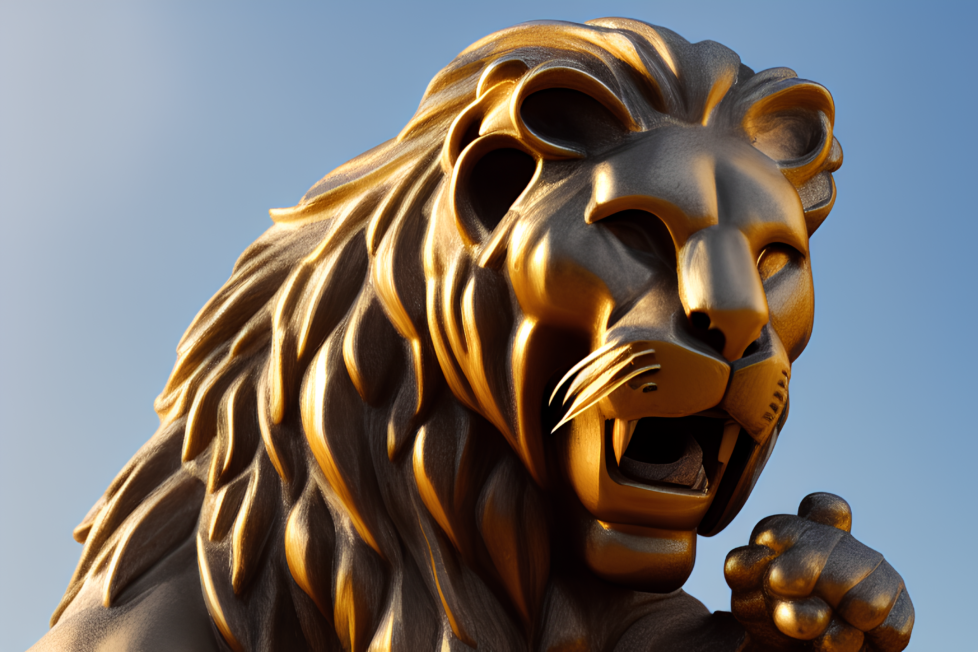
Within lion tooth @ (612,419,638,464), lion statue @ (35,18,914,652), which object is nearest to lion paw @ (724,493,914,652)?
lion statue @ (35,18,914,652)

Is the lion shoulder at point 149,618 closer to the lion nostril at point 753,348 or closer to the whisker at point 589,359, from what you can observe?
the whisker at point 589,359

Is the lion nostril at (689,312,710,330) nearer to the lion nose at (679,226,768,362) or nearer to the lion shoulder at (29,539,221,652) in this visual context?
the lion nose at (679,226,768,362)

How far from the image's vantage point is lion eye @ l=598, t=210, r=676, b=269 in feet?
2.51

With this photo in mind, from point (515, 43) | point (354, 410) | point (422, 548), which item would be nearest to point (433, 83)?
point (515, 43)

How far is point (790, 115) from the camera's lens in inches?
33.9

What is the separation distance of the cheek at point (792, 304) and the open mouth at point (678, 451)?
10 cm

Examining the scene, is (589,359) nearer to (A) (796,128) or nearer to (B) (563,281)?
(B) (563,281)

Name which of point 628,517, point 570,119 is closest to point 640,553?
point 628,517

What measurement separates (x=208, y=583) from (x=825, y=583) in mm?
Result: 520

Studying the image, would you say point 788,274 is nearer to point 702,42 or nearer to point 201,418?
point 702,42

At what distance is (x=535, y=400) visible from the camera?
2.61 ft

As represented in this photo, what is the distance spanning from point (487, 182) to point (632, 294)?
0.18 m

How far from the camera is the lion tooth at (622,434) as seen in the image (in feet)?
2.48

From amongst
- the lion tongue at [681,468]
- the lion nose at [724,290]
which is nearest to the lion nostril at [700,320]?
the lion nose at [724,290]
